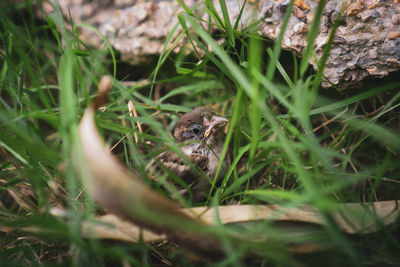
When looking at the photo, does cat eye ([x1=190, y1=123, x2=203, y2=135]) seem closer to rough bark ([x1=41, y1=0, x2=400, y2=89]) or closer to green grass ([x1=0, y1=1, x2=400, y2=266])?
green grass ([x1=0, y1=1, x2=400, y2=266])

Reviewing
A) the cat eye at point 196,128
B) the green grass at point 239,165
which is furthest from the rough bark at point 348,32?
the cat eye at point 196,128

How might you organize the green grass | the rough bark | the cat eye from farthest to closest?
1. the cat eye
2. the rough bark
3. the green grass

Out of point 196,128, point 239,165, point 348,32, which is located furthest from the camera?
point 196,128

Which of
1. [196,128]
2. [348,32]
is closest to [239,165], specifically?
[196,128]

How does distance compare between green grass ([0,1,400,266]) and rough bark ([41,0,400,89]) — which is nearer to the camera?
green grass ([0,1,400,266])

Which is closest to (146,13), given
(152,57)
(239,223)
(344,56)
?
(152,57)

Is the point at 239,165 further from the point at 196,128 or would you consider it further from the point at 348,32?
the point at 348,32

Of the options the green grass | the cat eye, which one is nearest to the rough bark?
the green grass

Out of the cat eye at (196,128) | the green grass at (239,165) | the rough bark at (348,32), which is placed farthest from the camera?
the cat eye at (196,128)

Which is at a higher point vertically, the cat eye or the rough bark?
the rough bark

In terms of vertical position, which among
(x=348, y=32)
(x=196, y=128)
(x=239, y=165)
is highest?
(x=348, y=32)

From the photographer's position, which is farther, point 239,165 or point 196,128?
point 196,128

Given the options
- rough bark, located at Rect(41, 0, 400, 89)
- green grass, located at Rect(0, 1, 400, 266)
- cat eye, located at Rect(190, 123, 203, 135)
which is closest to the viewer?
green grass, located at Rect(0, 1, 400, 266)

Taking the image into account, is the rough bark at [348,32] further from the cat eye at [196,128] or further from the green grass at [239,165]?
the cat eye at [196,128]
